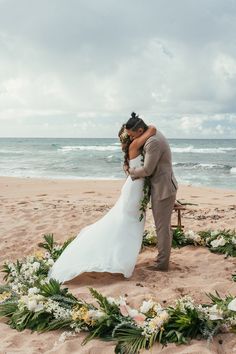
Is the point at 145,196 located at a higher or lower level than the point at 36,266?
higher

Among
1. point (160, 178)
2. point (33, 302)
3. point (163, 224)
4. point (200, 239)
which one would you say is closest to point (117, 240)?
point (163, 224)

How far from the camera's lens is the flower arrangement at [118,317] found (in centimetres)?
440

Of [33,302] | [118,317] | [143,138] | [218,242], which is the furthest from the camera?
[218,242]

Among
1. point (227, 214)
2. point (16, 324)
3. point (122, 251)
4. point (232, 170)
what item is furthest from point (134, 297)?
point (232, 170)

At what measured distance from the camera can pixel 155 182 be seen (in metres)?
6.32

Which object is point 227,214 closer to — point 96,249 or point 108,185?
point 96,249

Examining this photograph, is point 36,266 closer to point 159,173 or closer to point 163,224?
point 163,224

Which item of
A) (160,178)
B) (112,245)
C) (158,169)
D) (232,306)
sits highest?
(158,169)

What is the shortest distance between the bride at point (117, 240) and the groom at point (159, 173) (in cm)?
12

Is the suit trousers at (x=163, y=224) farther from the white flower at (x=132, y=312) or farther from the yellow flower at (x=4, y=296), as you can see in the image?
the yellow flower at (x=4, y=296)

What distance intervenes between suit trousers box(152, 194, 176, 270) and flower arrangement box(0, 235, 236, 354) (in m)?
1.45

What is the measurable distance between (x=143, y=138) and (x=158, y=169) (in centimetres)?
46

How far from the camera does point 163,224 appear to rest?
21.1 ft

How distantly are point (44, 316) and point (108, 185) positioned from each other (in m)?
14.4
